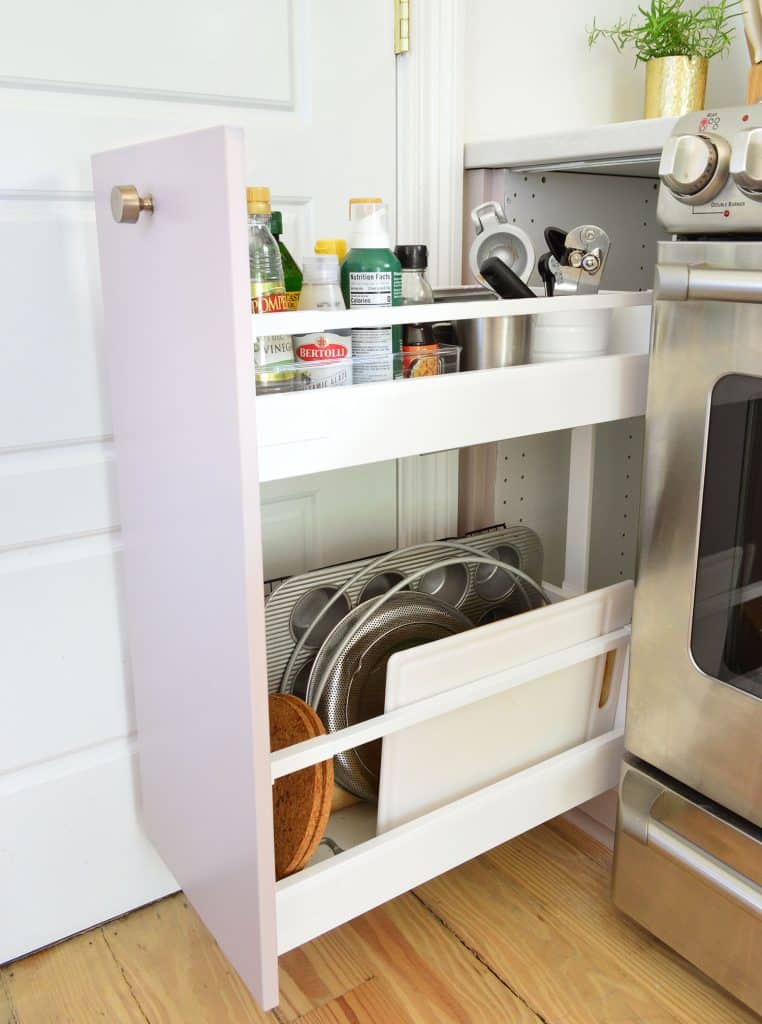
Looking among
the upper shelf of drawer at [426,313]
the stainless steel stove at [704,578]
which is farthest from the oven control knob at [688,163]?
the upper shelf of drawer at [426,313]

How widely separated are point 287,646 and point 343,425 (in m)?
0.44

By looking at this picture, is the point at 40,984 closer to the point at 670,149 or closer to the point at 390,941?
the point at 390,941

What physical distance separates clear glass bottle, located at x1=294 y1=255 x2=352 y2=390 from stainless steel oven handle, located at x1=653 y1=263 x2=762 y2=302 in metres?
0.34

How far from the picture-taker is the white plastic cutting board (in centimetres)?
101

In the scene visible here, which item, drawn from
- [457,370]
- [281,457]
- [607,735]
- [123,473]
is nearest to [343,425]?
[281,457]

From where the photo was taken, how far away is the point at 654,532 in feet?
3.46

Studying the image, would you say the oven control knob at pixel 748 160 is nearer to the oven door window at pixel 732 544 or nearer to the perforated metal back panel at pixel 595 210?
the oven door window at pixel 732 544

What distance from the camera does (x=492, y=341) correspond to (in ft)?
3.32

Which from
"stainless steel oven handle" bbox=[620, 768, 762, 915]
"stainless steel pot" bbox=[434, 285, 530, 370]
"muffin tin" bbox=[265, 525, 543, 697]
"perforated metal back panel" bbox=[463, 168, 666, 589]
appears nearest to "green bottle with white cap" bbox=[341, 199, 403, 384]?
"stainless steel pot" bbox=[434, 285, 530, 370]

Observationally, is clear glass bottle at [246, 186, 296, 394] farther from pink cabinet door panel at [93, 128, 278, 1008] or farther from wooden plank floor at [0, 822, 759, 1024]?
wooden plank floor at [0, 822, 759, 1024]

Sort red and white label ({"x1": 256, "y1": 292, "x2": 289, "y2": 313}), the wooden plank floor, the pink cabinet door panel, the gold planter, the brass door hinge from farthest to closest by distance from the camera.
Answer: the gold planter < the brass door hinge < the wooden plank floor < red and white label ({"x1": 256, "y1": 292, "x2": 289, "y2": 313}) < the pink cabinet door panel

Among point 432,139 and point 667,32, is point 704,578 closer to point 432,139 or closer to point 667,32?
point 432,139

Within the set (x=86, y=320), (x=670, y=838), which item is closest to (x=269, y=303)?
(x=86, y=320)

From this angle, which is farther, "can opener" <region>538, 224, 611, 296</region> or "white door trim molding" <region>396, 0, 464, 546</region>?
"white door trim molding" <region>396, 0, 464, 546</region>
